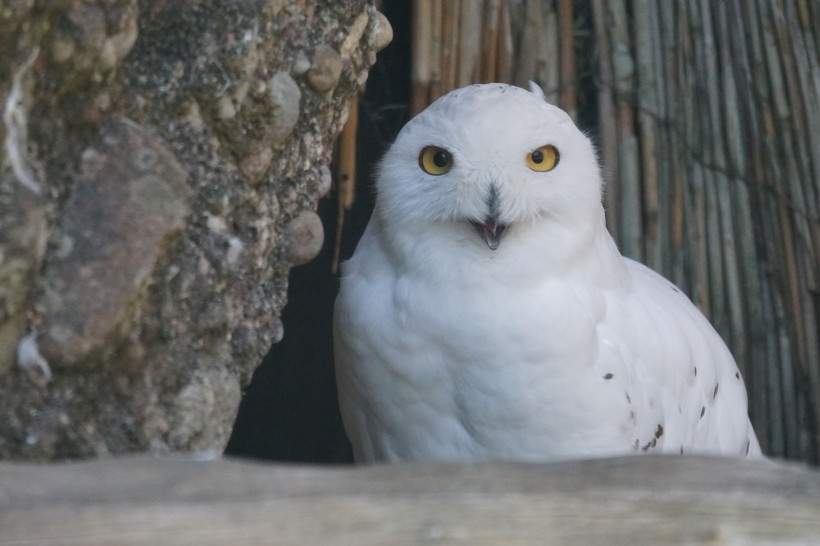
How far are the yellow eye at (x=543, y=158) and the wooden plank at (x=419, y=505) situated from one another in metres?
0.93

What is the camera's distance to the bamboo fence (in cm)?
326

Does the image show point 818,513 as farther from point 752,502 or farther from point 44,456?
point 44,456

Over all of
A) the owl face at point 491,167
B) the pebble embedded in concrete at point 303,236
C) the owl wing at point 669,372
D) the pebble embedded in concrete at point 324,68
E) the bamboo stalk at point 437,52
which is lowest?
the owl wing at point 669,372

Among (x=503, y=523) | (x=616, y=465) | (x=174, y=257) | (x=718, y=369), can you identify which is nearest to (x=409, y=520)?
(x=503, y=523)

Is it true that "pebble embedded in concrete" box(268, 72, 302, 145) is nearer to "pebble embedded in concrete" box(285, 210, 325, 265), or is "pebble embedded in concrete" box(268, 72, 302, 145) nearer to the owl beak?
"pebble embedded in concrete" box(285, 210, 325, 265)

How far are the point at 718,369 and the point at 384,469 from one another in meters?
1.55

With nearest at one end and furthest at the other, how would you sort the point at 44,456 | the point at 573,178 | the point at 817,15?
the point at 44,456 < the point at 573,178 < the point at 817,15

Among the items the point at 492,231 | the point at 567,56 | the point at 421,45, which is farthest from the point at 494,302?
the point at 567,56

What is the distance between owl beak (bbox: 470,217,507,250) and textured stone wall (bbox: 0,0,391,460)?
29 cm

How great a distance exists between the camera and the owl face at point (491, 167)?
2.04 meters

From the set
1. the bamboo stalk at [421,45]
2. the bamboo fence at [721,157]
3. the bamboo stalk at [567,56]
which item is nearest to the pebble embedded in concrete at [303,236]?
the bamboo stalk at [421,45]

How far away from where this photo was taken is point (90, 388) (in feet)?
5.22

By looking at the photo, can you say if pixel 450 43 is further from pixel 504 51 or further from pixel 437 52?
pixel 504 51

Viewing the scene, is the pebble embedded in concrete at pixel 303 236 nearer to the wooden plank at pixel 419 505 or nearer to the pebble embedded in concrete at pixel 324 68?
the pebble embedded in concrete at pixel 324 68
